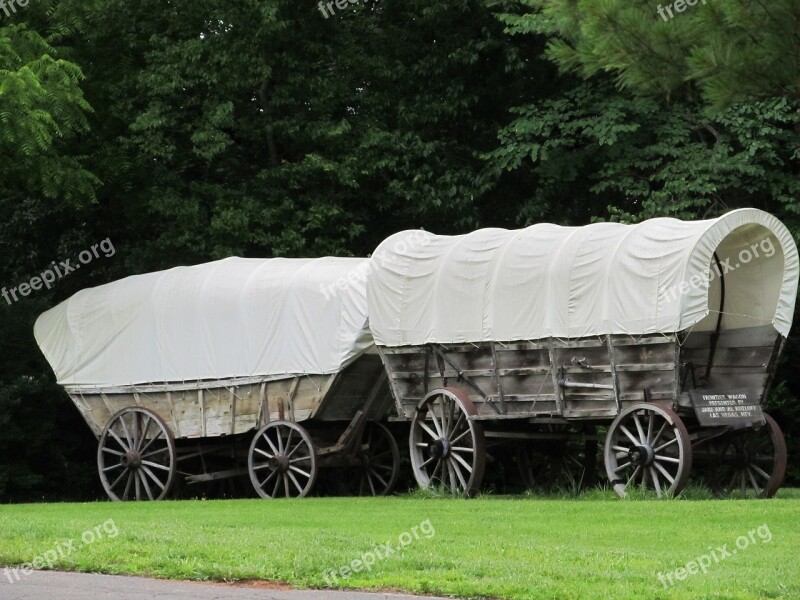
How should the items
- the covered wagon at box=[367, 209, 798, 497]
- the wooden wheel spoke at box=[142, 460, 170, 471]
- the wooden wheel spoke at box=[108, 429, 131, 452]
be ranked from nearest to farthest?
1. the covered wagon at box=[367, 209, 798, 497]
2. the wooden wheel spoke at box=[142, 460, 170, 471]
3. the wooden wheel spoke at box=[108, 429, 131, 452]

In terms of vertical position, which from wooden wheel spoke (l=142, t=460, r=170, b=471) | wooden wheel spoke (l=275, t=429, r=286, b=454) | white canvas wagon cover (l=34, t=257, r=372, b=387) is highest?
white canvas wagon cover (l=34, t=257, r=372, b=387)

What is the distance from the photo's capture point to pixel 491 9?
86.7ft

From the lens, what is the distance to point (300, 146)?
26.9 m

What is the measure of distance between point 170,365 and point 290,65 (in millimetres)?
7315

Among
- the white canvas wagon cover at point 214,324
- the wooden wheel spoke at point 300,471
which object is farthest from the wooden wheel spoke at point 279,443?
the white canvas wagon cover at point 214,324

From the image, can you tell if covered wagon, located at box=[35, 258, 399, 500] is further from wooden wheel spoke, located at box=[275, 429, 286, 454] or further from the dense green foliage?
the dense green foliage

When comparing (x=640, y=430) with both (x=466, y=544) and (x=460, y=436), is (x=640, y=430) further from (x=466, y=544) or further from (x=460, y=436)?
(x=466, y=544)

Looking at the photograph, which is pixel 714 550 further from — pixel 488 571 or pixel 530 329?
pixel 530 329

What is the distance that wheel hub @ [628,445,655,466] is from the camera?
16453 mm
